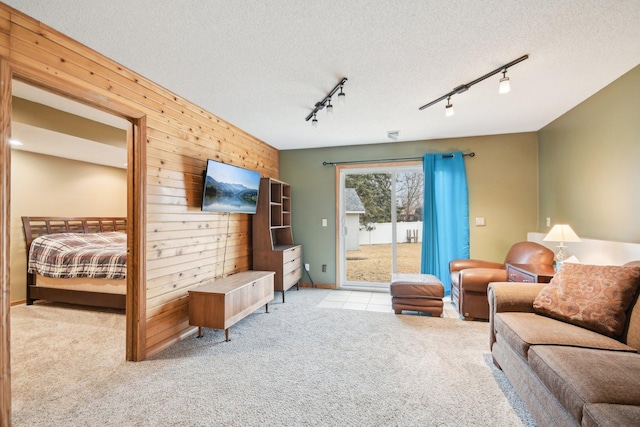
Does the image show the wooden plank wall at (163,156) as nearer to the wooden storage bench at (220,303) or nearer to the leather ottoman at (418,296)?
the wooden storage bench at (220,303)

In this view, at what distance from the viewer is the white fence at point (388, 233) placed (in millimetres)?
4801

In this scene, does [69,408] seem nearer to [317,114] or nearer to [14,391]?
[14,391]

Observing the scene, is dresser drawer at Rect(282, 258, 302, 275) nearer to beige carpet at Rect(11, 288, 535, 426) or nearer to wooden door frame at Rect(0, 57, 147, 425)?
beige carpet at Rect(11, 288, 535, 426)

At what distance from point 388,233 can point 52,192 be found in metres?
5.70

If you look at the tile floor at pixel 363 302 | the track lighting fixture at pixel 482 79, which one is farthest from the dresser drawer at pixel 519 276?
the track lighting fixture at pixel 482 79

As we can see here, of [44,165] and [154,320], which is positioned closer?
[154,320]

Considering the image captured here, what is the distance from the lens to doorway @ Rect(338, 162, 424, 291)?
4.82 m

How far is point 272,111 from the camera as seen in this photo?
10.8 feet

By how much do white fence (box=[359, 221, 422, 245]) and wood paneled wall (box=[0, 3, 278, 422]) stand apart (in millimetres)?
2428

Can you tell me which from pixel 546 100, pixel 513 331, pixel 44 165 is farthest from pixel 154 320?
pixel 546 100

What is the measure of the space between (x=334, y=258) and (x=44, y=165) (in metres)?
5.04

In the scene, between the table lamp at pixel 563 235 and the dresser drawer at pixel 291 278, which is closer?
the table lamp at pixel 563 235

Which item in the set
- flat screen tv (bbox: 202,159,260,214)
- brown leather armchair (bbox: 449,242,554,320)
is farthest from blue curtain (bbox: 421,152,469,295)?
flat screen tv (bbox: 202,159,260,214)

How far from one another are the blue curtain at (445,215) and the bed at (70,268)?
14.2 feet
